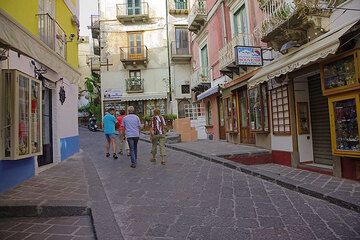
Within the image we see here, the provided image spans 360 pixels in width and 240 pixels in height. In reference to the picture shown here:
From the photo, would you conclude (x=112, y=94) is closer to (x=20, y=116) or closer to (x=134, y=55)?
(x=134, y=55)

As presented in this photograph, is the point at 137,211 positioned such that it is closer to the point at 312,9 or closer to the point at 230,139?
the point at 312,9

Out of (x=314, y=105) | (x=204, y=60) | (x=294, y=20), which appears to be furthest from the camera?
(x=204, y=60)

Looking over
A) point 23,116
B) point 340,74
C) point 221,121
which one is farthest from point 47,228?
point 221,121

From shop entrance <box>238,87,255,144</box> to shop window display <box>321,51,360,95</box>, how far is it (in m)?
5.68

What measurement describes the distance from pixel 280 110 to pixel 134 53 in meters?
19.7

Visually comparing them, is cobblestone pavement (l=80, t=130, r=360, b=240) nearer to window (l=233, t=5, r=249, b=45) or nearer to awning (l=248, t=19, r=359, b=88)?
awning (l=248, t=19, r=359, b=88)

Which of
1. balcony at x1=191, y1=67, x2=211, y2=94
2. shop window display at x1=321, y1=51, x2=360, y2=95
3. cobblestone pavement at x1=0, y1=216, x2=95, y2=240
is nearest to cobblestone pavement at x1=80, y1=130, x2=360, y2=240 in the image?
cobblestone pavement at x1=0, y1=216, x2=95, y2=240

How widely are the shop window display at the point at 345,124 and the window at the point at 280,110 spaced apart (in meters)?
2.22

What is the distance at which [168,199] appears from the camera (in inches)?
209

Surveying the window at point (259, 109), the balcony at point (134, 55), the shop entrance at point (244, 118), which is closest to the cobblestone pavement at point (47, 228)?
the window at point (259, 109)

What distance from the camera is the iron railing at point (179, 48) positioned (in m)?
Result: 27.1

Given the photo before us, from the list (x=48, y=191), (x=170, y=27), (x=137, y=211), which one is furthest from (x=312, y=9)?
(x=170, y=27)

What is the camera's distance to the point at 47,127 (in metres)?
9.30

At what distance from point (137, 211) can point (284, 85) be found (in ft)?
20.2
